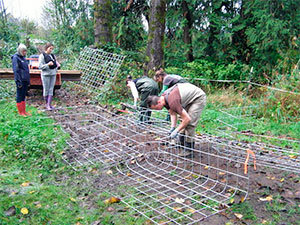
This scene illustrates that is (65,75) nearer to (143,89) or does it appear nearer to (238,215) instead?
(143,89)

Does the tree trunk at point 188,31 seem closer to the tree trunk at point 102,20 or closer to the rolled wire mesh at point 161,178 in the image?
the tree trunk at point 102,20

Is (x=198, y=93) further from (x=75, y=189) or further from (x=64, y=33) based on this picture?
(x=64, y=33)

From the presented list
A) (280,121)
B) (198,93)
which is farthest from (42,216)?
(280,121)

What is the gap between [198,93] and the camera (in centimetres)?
437

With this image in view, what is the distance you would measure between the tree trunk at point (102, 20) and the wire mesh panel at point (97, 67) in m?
0.65

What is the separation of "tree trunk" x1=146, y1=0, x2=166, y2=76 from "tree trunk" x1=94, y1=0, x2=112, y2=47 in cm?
194

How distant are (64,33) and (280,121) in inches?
461

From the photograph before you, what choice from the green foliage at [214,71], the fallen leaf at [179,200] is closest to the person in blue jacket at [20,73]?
the fallen leaf at [179,200]

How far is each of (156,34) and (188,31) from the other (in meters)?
3.04

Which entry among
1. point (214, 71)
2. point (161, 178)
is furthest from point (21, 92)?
point (214, 71)

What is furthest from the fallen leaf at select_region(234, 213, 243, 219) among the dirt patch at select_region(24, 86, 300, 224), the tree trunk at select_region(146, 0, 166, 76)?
the tree trunk at select_region(146, 0, 166, 76)

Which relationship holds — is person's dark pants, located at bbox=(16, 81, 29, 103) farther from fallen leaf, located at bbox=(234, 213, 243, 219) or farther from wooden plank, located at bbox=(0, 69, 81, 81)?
fallen leaf, located at bbox=(234, 213, 243, 219)

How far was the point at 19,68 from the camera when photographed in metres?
6.08

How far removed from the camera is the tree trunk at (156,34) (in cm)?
907
